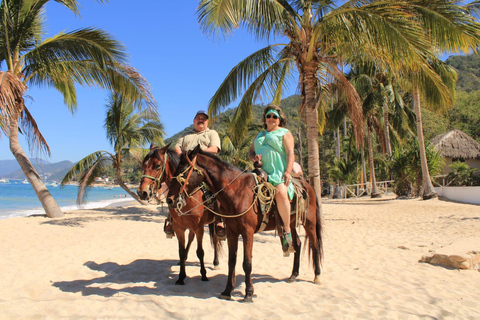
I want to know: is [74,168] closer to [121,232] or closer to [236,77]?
[121,232]

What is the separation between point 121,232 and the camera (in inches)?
353

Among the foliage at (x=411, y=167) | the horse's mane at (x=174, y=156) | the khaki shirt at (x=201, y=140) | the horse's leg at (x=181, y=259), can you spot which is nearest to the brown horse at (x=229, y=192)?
the horse's mane at (x=174, y=156)

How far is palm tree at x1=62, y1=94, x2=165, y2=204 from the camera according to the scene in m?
14.1

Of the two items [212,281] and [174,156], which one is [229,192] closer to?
[174,156]

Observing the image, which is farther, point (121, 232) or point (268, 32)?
point (121, 232)

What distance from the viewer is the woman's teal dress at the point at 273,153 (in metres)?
4.09

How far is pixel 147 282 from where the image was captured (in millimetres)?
4547

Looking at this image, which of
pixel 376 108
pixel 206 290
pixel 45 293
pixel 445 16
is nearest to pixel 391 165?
pixel 376 108

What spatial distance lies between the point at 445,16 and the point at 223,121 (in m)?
19.7

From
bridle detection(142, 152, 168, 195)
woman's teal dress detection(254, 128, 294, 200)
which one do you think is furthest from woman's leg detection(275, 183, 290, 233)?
bridle detection(142, 152, 168, 195)

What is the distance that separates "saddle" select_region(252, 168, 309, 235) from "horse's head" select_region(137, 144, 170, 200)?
3.83 ft

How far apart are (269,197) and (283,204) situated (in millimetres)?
260

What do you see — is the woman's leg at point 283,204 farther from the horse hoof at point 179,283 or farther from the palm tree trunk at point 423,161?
the palm tree trunk at point 423,161

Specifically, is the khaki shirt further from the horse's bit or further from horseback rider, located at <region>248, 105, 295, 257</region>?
the horse's bit
